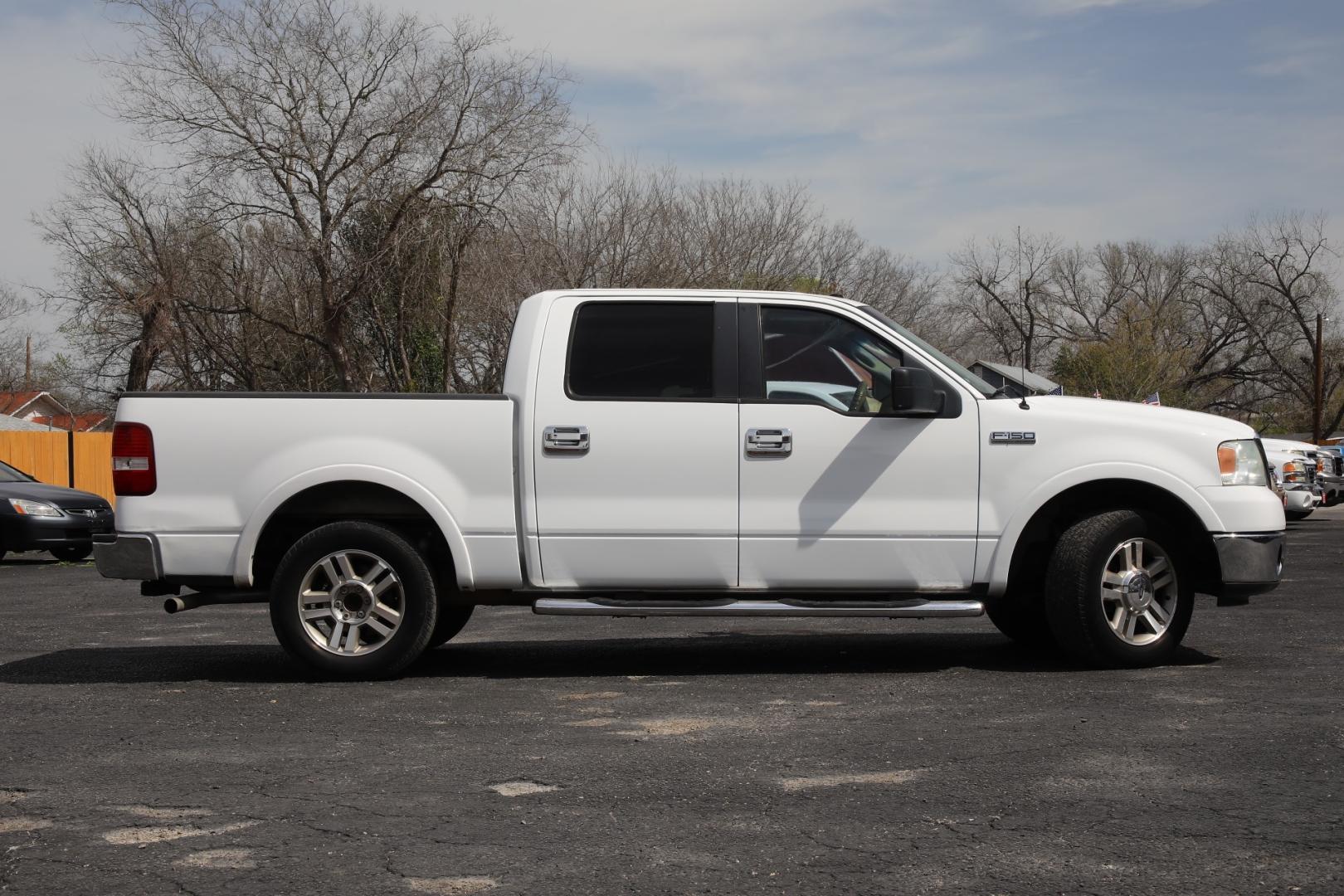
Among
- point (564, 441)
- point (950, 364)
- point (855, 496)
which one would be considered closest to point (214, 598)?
point (564, 441)

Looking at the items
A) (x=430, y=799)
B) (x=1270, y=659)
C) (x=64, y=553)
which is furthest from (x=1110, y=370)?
(x=430, y=799)

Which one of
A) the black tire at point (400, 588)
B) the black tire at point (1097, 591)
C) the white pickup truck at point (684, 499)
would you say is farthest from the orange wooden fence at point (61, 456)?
the black tire at point (1097, 591)

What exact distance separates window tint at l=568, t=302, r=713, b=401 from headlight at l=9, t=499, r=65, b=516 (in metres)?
12.2

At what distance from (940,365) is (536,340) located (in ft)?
7.06

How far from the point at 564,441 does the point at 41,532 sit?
1231cm

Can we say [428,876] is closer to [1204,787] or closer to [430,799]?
[430,799]

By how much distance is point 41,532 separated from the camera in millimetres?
17516

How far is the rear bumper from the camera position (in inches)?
298

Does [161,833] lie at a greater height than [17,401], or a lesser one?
lesser

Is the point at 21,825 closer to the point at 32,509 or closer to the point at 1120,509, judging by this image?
the point at 1120,509

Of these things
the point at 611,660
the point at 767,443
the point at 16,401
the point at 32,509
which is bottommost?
the point at 611,660

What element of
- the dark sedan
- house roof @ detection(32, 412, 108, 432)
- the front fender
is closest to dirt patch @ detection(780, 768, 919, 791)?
the front fender

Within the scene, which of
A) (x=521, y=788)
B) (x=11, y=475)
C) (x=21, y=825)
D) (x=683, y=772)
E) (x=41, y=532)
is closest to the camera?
(x=21, y=825)

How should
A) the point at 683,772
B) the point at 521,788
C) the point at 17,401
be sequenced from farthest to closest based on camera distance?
the point at 17,401 → the point at 683,772 → the point at 521,788
